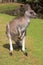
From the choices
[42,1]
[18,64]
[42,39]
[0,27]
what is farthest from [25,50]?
[42,1]

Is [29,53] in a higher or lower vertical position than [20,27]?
lower

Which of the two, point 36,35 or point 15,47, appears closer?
point 15,47

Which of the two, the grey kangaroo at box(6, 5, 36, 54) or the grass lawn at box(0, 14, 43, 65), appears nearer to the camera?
the grey kangaroo at box(6, 5, 36, 54)

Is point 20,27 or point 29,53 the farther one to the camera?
point 29,53

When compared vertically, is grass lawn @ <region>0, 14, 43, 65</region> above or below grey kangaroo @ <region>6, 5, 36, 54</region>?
below

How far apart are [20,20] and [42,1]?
2601 centimetres

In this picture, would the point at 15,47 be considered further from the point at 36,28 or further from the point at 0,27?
the point at 36,28

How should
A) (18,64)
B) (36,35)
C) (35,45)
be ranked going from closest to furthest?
(18,64)
(35,45)
(36,35)

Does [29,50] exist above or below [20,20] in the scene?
below

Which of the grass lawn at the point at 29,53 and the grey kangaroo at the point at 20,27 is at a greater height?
the grey kangaroo at the point at 20,27

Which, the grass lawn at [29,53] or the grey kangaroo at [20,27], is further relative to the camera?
the grass lawn at [29,53]

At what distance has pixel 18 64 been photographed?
1031 cm

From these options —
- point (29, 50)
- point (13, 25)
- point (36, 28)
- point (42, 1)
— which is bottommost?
point (42, 1)

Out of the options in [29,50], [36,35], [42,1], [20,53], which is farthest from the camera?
[42,1]
